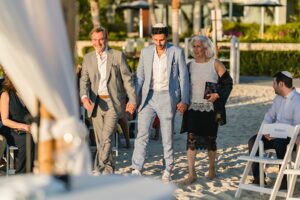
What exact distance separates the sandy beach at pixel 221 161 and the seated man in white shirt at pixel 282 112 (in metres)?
0.49

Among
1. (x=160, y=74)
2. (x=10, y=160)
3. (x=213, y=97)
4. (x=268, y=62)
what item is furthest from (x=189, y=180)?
(x=268, y=62)

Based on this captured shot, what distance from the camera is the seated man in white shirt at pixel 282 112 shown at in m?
9.77

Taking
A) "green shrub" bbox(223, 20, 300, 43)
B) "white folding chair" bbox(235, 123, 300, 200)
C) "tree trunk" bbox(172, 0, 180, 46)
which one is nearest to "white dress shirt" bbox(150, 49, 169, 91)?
"white folding chair" bbox(235, 123, 300, 200)

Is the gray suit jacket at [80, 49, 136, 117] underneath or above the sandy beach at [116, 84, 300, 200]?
above

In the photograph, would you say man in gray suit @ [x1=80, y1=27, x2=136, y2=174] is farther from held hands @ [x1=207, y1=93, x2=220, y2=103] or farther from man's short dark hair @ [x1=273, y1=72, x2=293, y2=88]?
man's short dark hair @ [x1=273, y1=72, x2=293, y2=88]

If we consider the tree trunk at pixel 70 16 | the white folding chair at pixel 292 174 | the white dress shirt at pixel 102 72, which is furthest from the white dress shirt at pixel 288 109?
the tree trunk at pixel 70 16

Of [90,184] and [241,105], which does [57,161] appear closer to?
[90,184]

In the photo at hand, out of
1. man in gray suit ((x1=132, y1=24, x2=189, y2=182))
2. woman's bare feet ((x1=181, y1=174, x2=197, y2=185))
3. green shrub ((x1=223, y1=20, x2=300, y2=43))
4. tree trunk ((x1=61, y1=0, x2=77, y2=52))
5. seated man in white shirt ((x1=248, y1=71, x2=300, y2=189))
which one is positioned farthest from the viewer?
green shrub ((x1=223, y1=20, x2=300, y2=43))

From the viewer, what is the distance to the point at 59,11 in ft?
19.0

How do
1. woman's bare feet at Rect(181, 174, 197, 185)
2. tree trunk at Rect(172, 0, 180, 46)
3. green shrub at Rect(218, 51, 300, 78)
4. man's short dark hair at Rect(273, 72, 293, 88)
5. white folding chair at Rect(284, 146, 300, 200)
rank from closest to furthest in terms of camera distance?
white folding chair at Rect(284, 146, 300, 200) → man's short dark hair at Rect(273, 72, 293, 88) → woman's bare feet at Rect(181, 174, 197, 185) → green shrub at Rect(218, 51, 300, 78) → tree trunk at Rect(172, 0, 180, 46)

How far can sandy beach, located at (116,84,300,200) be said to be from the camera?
391 inches

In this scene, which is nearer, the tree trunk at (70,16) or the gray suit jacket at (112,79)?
the tree trunk at (70,16)

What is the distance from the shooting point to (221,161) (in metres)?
12.0

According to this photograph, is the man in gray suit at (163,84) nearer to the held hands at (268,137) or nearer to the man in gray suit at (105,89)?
the man in gray suit at (105,89)
